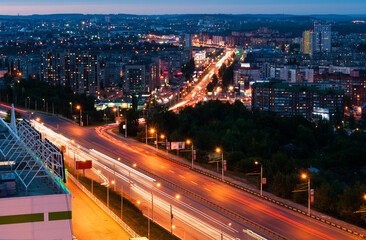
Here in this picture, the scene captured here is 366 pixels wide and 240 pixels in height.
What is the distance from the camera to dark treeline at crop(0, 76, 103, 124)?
29.6 m

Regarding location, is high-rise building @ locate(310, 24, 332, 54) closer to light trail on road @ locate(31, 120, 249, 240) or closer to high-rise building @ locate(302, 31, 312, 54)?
high-rise building @ locate(302, 31, 312, 54)

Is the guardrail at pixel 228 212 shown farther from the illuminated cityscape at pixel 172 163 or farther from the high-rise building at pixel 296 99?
the high-rise building at pixel 296 99

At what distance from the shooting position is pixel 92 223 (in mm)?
13078

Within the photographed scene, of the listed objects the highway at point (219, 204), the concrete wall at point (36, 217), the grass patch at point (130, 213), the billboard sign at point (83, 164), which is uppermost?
the concrete wall at point (36, 217)

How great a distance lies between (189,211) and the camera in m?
14.3

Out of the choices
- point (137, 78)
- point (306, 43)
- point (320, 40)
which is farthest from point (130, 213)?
point (320, 40)

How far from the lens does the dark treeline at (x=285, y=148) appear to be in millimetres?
14602

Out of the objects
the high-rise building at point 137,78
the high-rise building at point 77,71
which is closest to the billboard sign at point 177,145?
the high-rise building at point 77,71

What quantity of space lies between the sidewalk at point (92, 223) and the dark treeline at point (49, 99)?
45.2 feet

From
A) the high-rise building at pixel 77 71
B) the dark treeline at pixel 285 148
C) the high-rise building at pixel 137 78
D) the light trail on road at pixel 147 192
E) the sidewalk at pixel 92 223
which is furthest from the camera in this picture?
the high-rise building at pixel 137 78

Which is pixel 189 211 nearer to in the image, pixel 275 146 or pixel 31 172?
pixel 31 172

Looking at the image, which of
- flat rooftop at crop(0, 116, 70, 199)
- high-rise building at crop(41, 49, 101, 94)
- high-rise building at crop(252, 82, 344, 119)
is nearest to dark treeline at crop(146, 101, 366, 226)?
flat rooftop at crop(0, 116, 70, 199)

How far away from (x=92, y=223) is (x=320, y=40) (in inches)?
3371

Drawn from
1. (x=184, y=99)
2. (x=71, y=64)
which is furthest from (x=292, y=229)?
(x=71, y=64)
